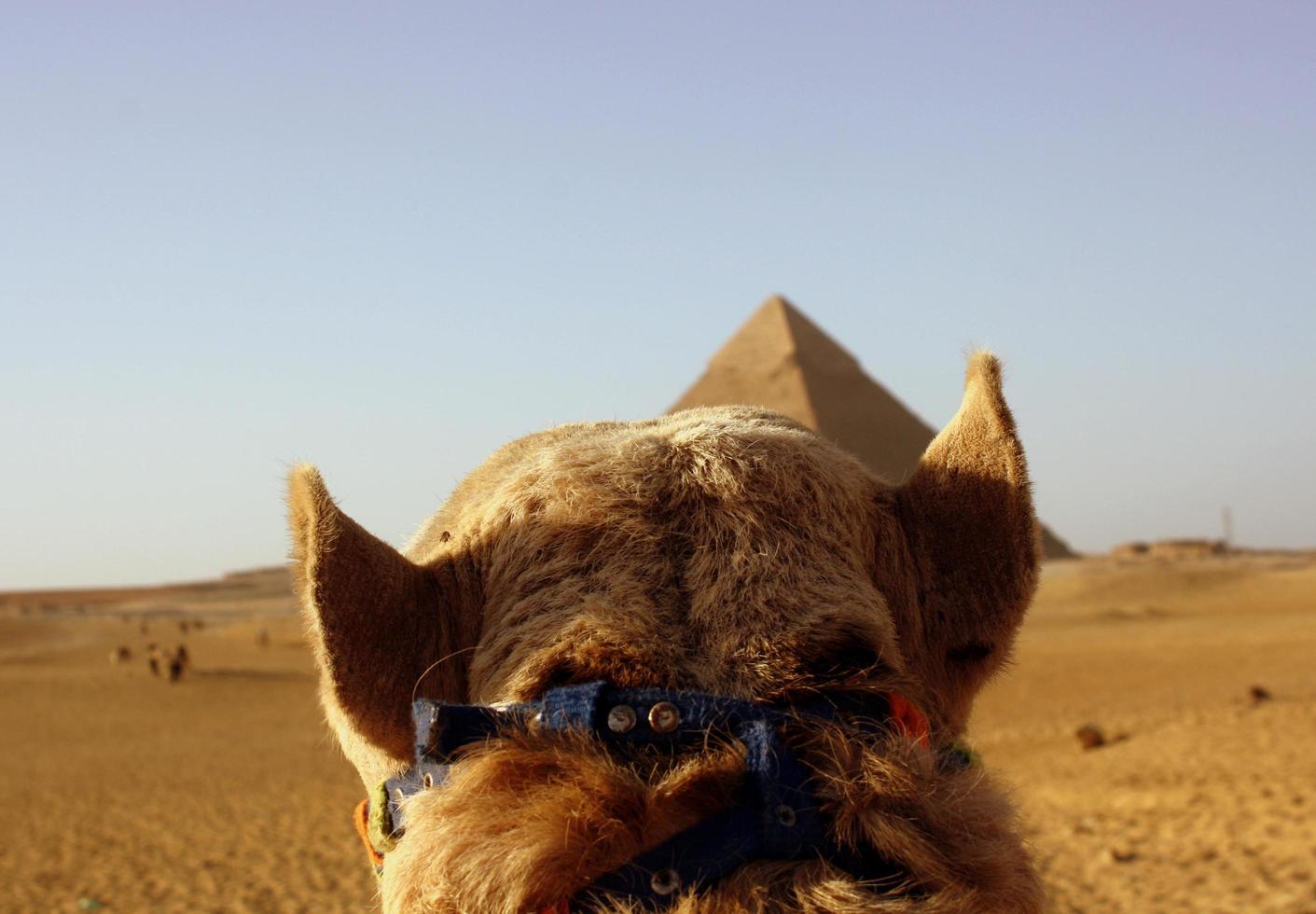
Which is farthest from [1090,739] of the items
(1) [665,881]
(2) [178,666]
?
(2) [178,666]

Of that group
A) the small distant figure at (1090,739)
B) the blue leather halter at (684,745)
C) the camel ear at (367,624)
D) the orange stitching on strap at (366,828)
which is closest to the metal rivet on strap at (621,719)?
the blue leather halter at (684,745)

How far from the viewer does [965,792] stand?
3.99ft

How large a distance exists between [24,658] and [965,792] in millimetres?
47900

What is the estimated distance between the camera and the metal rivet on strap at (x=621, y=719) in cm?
116

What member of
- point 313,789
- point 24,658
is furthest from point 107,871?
point 24,658

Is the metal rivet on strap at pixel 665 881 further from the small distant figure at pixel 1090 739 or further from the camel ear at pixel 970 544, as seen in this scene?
the small distant figure at pixel 1090 739

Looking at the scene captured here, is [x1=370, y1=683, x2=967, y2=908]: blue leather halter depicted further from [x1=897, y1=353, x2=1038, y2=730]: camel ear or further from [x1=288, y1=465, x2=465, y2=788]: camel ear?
[x1=897, y1=353, x2=1038, y2=730]: camel ear

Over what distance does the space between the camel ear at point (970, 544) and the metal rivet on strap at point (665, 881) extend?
66 centimetres

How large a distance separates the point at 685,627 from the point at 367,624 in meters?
0.39

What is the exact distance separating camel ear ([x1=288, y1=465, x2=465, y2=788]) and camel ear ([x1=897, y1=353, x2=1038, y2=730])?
682 millimetres

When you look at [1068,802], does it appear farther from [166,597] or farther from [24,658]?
[166,597]

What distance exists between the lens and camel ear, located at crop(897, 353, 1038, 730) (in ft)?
5.14

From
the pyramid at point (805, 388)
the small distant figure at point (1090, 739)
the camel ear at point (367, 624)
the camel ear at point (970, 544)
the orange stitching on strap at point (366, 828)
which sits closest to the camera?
the camel ear at point (367, 624)


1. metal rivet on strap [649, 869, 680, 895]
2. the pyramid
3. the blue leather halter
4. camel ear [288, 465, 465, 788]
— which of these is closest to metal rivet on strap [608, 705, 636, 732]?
the blue leather halter
